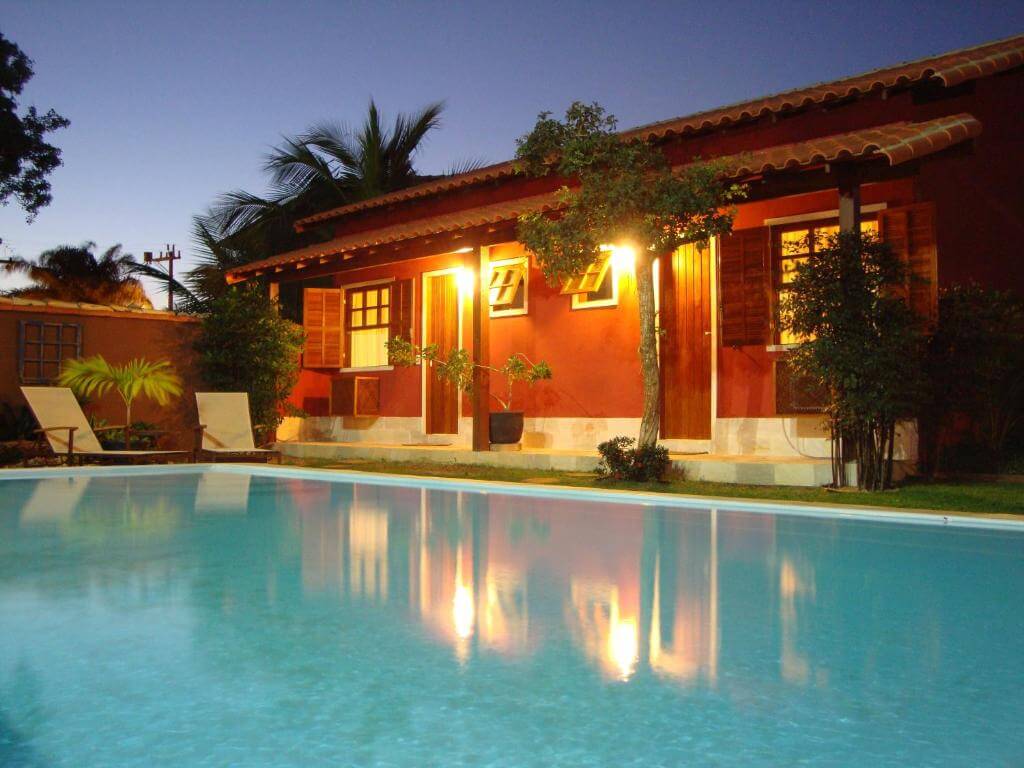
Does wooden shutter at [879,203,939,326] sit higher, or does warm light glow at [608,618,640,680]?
wooden shutter at [879,203,939,326]

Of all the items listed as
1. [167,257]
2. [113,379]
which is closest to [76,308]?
[113,379]

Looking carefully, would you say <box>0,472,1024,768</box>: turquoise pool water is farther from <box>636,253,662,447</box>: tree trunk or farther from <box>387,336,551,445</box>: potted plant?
<box>387,336,551,445</box>: potted plant

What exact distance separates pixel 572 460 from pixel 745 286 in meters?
2.80

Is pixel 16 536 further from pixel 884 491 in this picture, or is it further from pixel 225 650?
pixel 884 491

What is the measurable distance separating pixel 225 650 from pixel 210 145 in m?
21.7

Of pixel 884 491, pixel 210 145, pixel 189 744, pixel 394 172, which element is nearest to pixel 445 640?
pixel 189 744

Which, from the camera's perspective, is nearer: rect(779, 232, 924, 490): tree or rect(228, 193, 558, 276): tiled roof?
rect(779, 232, 924, 490): tree

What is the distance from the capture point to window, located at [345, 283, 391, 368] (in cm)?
1548

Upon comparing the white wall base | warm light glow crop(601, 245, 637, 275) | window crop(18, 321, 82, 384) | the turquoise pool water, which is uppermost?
warm light glow crop(601, 245, 637, 275)

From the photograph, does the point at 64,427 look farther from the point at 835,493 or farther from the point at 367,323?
the point at 835,493

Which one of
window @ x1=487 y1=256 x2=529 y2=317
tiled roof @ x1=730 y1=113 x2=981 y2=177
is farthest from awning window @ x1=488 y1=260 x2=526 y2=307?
tiled roof @ x1=730 y1=113 x2=981 y2=177

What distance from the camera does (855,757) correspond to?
2.43 m

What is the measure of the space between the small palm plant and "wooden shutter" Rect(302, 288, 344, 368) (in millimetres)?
2287

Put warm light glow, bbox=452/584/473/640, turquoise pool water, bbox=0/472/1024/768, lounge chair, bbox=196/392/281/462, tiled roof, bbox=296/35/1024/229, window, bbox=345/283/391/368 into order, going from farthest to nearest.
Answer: window, bbox=345/283/391/368 < lounge chair, bbox=196/392/281/462 < tiled roof, bbox=296/35/1024/229 < warm light glow, bbox=452/584/473/640 < turquoise pool water, bbox=0/472/1024/768
